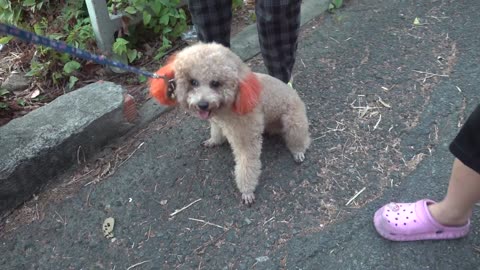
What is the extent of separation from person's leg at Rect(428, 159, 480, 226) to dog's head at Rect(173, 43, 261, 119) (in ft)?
3.04

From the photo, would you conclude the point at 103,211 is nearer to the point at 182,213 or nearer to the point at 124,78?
the point at 182,213

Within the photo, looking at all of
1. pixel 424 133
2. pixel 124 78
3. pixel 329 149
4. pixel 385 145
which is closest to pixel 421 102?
pixel 424 133

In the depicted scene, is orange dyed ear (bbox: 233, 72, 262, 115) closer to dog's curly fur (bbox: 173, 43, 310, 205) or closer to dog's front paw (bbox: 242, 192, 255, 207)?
dog's curly fur (bbox: 173, 43, 310, 205)

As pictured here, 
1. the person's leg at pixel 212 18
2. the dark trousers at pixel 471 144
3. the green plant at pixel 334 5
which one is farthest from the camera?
the green plant at pixel 334 5

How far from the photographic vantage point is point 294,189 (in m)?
2.38

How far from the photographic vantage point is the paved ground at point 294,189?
2080mm

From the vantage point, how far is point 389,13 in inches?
152

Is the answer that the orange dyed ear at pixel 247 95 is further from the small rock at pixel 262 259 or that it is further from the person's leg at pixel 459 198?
the person's leg at pixel 459 198

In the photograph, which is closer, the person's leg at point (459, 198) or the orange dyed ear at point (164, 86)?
the person's leg at point (459, 198)

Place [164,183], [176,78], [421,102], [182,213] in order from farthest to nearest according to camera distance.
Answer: [421,102] → [164,183] → [182,213] → [176,78]

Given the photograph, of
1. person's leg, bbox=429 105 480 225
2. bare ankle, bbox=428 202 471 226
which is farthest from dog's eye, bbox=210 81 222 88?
bare ankle, bbox=428 202 471 226

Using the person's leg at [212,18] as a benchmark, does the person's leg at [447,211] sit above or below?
below

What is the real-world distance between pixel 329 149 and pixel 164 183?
1.01 meters

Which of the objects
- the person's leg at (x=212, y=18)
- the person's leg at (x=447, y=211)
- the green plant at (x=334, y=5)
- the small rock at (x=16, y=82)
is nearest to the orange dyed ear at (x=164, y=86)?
the person's leg at (x=212, y=18)
